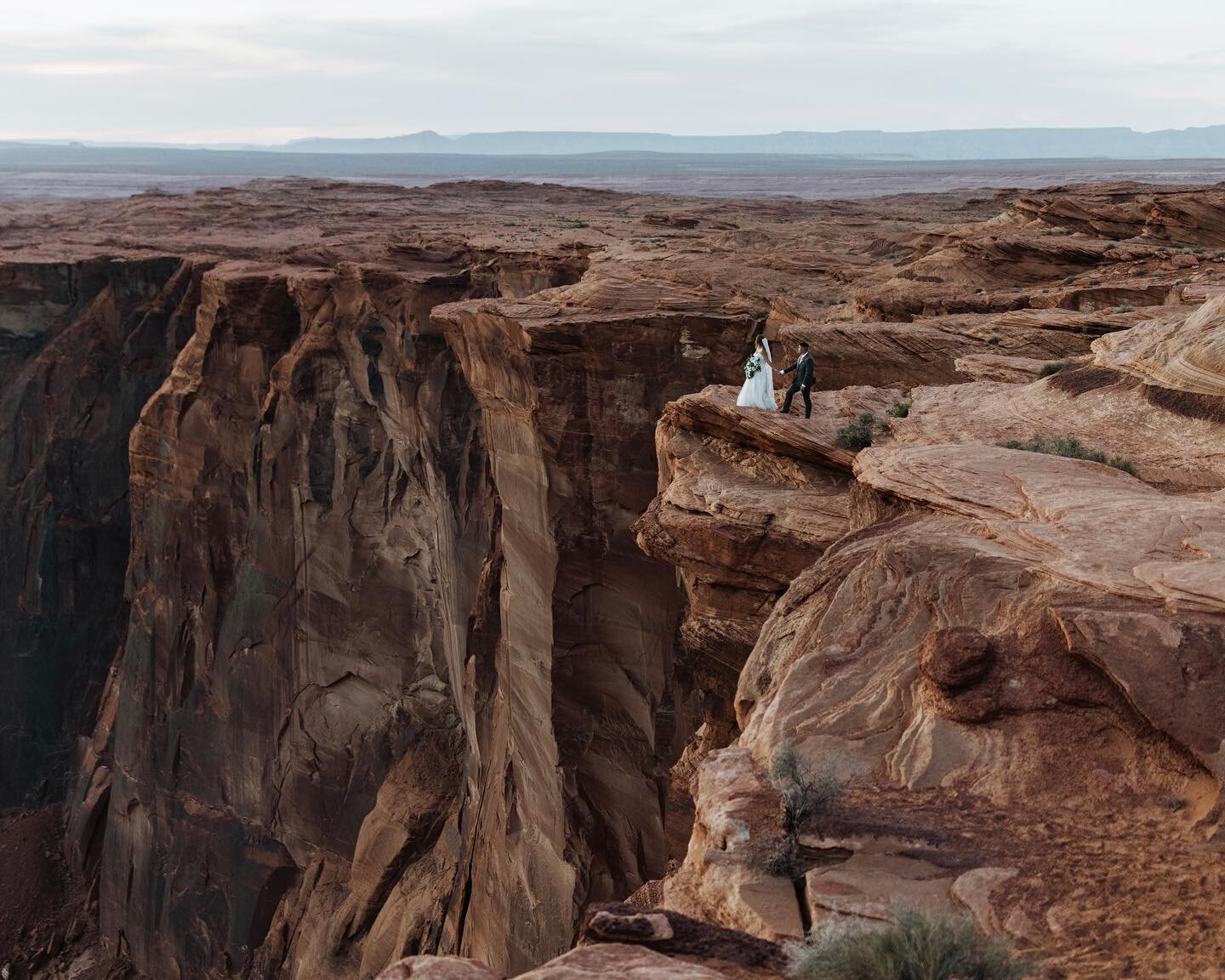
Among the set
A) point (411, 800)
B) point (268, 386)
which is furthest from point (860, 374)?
point (268, 386)

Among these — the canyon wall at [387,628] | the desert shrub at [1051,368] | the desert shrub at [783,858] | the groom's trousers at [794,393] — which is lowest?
the canyon wall at [387,628]

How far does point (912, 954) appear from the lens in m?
6.08

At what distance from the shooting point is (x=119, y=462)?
144ft

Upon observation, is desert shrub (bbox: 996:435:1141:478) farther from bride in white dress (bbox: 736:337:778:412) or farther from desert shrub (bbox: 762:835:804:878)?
desert shrub (bbox: 762:835:804:878)

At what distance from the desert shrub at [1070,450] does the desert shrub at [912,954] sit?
7.56 m

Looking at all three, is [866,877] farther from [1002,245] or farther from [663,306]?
[1002,245]

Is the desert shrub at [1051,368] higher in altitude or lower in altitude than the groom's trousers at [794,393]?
higher

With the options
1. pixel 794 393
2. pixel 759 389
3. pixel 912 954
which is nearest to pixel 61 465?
pixel 759 389

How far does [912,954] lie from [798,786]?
1.99 meters

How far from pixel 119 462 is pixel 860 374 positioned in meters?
33.1

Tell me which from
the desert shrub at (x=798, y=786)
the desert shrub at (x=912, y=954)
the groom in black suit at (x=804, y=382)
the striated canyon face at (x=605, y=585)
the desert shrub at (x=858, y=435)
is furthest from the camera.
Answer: the groom in black suit at (x=804, y=382)

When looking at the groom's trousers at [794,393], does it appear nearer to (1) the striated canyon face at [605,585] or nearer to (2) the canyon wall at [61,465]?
(1) the striated canyon face at [605,585]

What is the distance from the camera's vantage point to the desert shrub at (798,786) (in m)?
7.86

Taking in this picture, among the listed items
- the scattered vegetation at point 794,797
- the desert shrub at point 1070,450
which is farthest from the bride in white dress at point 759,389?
the scattered vegetation at point 794,797
